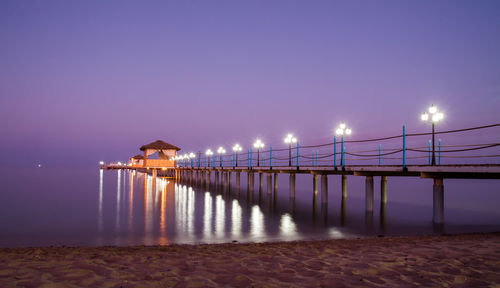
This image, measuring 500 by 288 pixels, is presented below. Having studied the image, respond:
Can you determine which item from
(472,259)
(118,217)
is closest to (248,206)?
(118,217)

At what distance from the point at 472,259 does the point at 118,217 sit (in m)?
14.5

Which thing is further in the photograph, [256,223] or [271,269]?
[256,223]

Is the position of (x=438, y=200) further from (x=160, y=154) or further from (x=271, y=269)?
(x=160, y=154)

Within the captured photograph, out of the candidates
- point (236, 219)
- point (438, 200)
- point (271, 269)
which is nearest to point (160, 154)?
point (236, 219)

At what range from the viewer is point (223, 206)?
66.4 feet

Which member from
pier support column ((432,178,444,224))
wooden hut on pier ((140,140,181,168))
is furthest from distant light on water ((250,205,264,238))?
wooden hut on pier ((140,140,181,168))

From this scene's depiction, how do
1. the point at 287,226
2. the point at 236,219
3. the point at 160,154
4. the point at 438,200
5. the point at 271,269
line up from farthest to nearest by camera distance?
the point at 160,154 < the point at 236,219 < the point at 287,226 < the point at 438,200 < the point at 271,269

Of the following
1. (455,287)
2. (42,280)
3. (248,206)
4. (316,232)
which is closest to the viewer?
(455,287)

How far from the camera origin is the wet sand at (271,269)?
4.46 meters

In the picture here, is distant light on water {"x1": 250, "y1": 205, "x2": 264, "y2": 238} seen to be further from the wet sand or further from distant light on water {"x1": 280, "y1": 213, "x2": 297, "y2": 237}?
the wet sand

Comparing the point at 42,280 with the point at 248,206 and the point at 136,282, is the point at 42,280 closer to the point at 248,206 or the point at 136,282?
the point at 136,282

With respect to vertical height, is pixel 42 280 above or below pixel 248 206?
above

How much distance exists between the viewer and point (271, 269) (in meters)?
5.20

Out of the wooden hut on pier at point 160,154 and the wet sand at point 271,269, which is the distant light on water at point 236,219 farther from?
the wooden hut on pier at point 160,154
